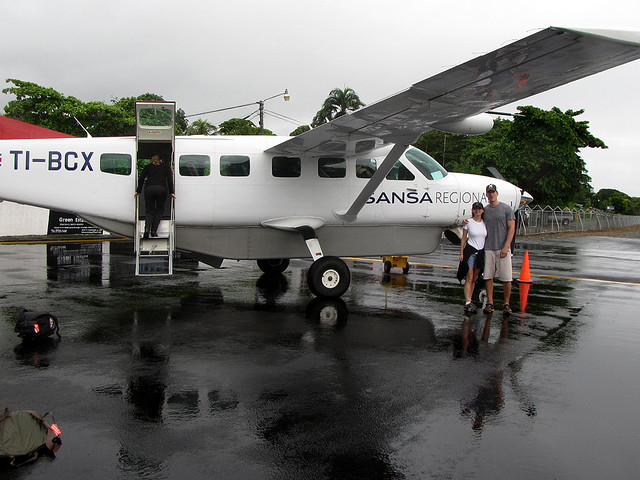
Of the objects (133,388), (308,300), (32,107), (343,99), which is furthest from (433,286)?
(343,99)

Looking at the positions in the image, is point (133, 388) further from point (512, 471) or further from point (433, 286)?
point (433, 286)

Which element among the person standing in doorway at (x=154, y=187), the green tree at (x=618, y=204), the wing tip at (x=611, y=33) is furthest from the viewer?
the green tree at (x=618, y=204)

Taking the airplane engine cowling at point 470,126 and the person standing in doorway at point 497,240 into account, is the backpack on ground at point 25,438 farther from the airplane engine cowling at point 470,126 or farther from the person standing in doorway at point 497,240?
the airplane engine cowling at point 470,126

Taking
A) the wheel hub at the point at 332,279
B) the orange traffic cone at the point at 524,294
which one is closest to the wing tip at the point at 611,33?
Result: the orange traffic cone at the point at 524,294

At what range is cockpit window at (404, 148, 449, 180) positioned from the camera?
36.4ft

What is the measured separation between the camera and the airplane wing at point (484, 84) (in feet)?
18.5

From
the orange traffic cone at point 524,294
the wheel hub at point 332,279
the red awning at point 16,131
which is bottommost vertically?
the orange traffic cone at point 524,294

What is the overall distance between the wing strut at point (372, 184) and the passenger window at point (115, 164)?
13.0 feet

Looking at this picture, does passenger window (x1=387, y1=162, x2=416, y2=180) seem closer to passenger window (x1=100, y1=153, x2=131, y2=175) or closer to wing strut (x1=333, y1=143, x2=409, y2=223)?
wing strut (x1=333, y1=143, x2=409, y2=223)

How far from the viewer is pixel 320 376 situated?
560cm

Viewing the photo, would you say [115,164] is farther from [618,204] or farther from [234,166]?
[618,204]

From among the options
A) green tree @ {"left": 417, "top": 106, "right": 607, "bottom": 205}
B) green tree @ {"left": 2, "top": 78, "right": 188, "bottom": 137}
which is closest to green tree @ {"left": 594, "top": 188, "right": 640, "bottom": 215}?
green tree @ {"left": 417, "top": 106, "right": 607, "bottom": 205}

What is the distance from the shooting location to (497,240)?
8.75 m

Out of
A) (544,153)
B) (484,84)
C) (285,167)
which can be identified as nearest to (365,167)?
(285,167)
